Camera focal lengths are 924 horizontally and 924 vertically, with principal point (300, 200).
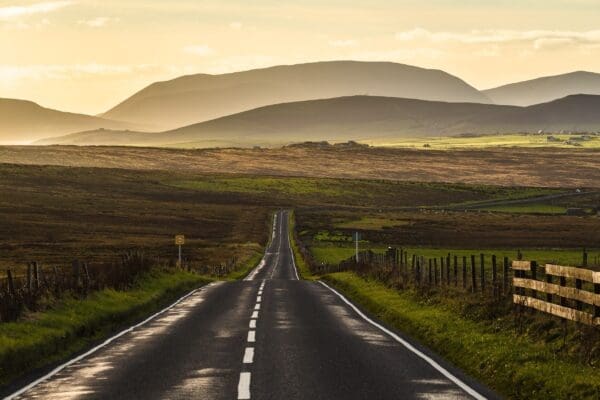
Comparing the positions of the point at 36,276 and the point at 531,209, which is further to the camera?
the point at 531,209

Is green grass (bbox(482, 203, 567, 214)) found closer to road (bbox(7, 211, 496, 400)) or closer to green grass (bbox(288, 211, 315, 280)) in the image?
green grass (bbox(288, 211, 315, 280))

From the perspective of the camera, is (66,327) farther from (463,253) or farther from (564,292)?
(463,253)

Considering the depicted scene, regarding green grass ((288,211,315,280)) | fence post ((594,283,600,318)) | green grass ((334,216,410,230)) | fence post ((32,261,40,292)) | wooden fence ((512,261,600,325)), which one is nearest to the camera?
fence post ((594,283,600,318))

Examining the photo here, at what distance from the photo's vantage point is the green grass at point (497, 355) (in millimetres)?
16312

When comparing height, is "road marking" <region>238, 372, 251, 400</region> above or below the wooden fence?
below

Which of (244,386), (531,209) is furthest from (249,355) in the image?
(531,209)

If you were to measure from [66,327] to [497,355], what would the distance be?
11.9m

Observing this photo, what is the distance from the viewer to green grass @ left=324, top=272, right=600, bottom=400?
16312 millimetres

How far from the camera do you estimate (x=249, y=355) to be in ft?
69.6

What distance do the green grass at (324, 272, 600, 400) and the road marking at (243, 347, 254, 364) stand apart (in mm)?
4548

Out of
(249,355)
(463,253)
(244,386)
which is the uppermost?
(244,386)

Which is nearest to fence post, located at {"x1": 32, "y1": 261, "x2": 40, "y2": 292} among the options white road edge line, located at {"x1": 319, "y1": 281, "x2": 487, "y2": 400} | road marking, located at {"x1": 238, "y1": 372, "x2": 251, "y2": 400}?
white road edge line, located at {"x1": 319, "y1": 281, "x2": 487, "y2": 400}

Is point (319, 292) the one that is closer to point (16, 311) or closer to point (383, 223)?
point (16, 311)

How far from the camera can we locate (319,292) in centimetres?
4459
